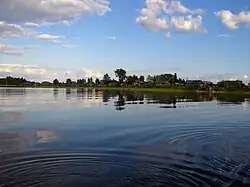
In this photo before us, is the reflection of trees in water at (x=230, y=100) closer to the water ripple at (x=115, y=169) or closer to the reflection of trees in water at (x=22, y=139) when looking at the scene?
the reflection of trees in water at (x=22, y=139)

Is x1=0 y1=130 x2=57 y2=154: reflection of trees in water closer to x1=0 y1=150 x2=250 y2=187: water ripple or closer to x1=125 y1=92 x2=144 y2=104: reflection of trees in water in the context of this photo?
x1=0 y1=150 x2=250 y2=187: water ripple

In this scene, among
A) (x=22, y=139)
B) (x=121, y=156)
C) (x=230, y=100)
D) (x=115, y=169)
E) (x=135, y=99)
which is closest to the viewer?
(x=115, y=169)

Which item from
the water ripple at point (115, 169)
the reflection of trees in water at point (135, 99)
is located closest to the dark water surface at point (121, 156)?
the water ripple at point (115, 169)

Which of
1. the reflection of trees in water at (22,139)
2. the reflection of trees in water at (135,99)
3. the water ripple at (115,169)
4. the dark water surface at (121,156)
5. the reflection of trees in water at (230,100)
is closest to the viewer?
the water ripple at (115,169)

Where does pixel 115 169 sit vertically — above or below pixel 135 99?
below

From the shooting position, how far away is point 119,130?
2672 centimetres

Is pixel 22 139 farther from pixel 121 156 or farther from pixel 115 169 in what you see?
pixel 115 169

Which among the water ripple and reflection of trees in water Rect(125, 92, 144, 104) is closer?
the water ripple

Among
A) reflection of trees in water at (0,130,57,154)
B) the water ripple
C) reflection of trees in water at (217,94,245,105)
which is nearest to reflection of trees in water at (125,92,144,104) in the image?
reflection of trees in water at (217,94,245,105)

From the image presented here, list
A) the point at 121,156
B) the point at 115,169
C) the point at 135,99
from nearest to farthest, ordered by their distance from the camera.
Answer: the point at 115,169, the point at 121,156, the point at 135,99

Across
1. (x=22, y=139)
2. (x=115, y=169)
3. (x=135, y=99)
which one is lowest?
(x=115, y=169)

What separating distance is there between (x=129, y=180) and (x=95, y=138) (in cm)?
937

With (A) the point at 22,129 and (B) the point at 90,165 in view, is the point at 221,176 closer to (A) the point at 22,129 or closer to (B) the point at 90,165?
(B) the point at 90,165

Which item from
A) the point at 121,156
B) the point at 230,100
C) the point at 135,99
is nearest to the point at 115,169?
the point at 121,156
